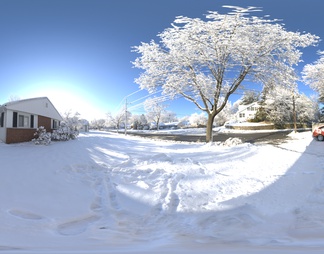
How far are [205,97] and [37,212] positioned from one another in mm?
12306

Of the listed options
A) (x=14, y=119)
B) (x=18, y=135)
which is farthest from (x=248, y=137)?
(x=14, y=119)

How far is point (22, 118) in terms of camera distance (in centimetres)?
1541

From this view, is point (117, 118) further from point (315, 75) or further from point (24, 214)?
point (24, 214)

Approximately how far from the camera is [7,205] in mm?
3771

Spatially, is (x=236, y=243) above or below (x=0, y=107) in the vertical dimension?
below

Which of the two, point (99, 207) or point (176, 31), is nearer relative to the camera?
point (99, 207)

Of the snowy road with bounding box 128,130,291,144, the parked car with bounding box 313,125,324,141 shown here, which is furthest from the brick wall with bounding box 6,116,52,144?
the parked car with bounding box 313,125,324,141

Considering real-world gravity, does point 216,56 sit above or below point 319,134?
above

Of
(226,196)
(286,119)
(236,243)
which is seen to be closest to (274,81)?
(226,196)

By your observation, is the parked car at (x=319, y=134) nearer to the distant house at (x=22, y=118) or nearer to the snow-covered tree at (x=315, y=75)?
the snow-covered tree at (x=315, y=75)

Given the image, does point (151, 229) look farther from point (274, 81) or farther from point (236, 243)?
point (274, 81)

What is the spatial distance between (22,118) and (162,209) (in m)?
15.9

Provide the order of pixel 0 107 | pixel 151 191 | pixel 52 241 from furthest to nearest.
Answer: pixel 0 107, pixel 151 191, pixel 52 241

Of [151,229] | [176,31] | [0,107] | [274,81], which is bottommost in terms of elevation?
[151,229]
